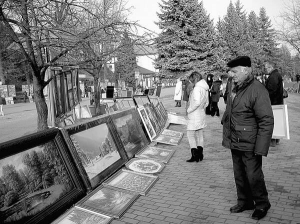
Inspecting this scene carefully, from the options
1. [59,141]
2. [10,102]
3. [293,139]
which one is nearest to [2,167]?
[59,141]

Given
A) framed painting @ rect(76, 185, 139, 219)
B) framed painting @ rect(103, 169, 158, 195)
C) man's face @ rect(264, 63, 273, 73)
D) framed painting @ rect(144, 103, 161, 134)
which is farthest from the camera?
framed painting @ rect(144, 103, 161, 134)

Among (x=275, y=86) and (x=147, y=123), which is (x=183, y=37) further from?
(x=275, y=86)

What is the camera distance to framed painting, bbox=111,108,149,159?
243 inches

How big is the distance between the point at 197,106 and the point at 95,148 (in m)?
2.17

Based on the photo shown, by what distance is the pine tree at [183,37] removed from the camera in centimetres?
3588

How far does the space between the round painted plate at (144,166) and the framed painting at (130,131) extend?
1.04 ft

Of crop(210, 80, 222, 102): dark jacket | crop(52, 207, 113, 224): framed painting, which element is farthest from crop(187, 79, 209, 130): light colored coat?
crop(210, 80, 222, 102): dark jacket

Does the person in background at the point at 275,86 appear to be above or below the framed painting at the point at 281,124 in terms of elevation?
above

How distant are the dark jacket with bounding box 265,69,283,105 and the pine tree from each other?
1144 inches

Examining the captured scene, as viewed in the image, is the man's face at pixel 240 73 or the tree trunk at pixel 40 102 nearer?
the man's face at pixel 240 73

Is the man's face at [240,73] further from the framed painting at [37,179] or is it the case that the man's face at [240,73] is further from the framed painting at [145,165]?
the framed painting at [145,165]

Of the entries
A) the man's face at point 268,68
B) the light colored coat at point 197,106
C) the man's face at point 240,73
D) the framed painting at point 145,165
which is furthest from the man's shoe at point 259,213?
the man's face at point 268,68

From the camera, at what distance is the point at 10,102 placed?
1304 inches

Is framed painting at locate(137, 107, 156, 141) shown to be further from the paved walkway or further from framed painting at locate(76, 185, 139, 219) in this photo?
framed painting at locate(76, 185, 139, 219)
